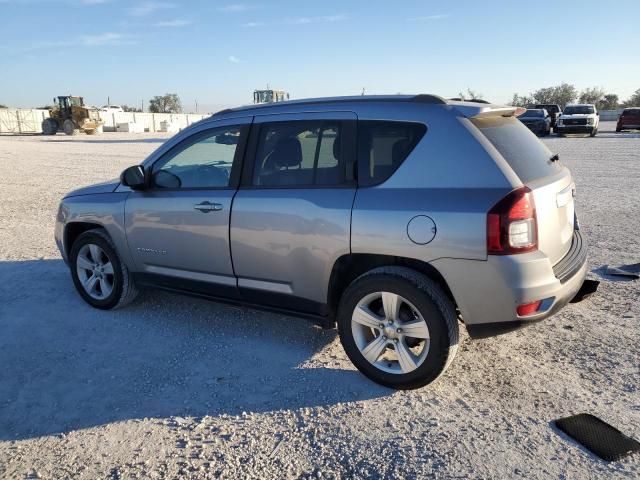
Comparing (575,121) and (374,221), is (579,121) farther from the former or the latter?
(374,221)

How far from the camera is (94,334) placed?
4.38 m

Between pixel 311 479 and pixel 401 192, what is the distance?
176 centimetres

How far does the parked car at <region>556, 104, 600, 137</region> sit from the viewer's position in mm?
29531

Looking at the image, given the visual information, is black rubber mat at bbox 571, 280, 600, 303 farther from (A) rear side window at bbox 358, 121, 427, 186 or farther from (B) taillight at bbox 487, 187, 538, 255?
(A) rear side window at bbox 358, 121, 427, 186

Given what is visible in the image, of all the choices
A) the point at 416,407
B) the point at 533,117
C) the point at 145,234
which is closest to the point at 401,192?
the point at 416,407

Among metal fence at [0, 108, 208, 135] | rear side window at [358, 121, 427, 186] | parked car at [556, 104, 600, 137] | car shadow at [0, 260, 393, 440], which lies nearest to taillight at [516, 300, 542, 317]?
car shadow at [0, 260, 393, 440]

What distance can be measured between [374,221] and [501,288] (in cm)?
87

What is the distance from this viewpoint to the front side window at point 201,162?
4.17 meters

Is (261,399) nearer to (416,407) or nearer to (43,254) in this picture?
(416,407)

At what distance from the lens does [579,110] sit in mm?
30312

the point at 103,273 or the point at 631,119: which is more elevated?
the point at 631,119

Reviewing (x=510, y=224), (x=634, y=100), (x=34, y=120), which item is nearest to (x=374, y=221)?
(x=510, y=224)

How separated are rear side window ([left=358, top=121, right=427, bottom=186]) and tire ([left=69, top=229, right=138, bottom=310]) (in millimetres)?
2577

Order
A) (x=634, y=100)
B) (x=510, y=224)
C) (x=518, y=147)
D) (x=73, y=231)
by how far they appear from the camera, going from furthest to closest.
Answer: (x=634, y=100), (x=73, y=231), (x=518, y=147), (x=510, y=224)
